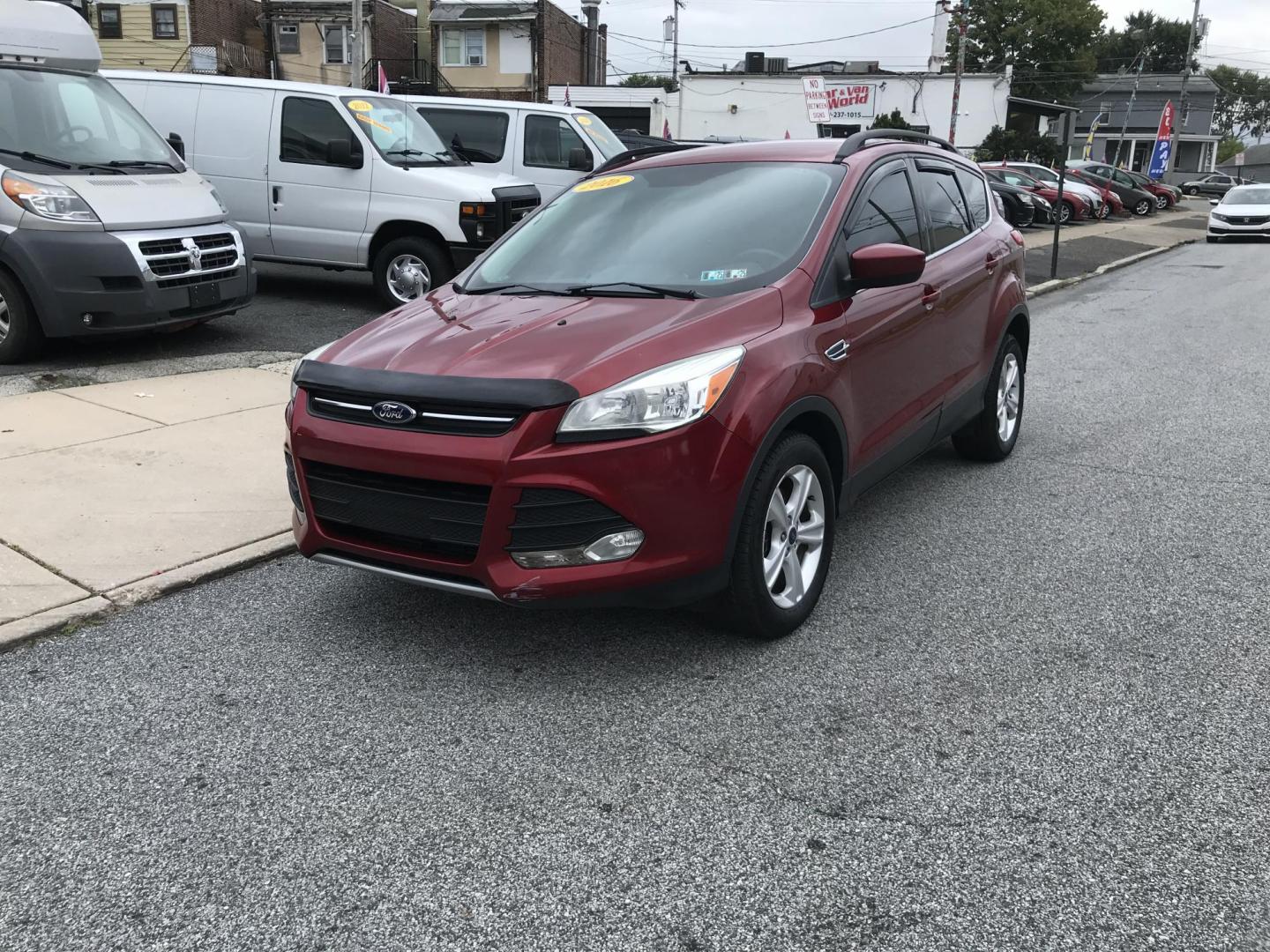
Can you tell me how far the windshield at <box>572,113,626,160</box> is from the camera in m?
13.5

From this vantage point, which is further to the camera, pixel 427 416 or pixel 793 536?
pixel 793 536

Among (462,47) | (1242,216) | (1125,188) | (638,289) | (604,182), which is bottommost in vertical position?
(1242,216)

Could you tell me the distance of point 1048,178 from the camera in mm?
30812

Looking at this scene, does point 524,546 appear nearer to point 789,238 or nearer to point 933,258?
point 789,238

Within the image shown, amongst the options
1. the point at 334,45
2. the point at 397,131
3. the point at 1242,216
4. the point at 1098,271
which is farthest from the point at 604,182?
the point at 334,45

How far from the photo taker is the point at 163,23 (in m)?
40.6

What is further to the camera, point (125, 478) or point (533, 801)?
point (125, 478)

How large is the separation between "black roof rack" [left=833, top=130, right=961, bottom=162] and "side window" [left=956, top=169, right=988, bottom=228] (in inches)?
11.6

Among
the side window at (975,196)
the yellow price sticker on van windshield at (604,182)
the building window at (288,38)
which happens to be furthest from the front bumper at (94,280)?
the building window at (288,38)

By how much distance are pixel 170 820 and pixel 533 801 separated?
3.17ft

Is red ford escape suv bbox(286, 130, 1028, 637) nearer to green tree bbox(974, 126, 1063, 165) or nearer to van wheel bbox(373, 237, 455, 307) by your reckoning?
van wheel bbox(373, 237, 455, 307)

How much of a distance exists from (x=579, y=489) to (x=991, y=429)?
3.70 m

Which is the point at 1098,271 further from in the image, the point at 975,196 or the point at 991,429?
the point at 991,429

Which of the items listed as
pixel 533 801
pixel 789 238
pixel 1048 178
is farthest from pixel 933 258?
pixel 1048 178
